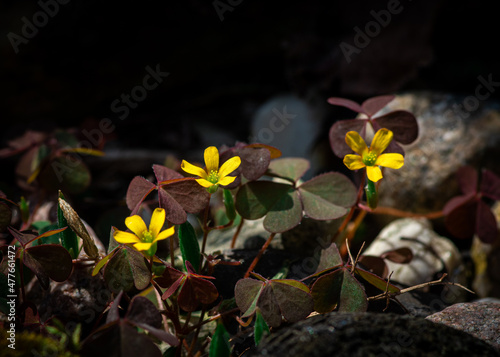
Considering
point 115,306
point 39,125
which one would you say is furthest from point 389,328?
point 39,125

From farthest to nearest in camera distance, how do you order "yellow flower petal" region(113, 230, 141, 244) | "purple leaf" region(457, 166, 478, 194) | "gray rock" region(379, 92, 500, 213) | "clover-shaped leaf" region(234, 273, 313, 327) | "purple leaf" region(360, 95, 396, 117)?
"gray rock" region(379, 92, 500, 213)
"purple leaf" region(457, 166, 478, 194)
"purple leaf" region(360, 95, 396, 117)
"clover-shaped leaf" region(234, 273, 313, 327)
"yellow flower petal" region(113, 230, 141, 244)

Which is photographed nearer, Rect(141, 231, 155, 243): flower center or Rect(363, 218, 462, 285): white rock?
Rect(141, 231, 155, 243): flower center

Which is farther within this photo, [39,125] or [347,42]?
[347,42]

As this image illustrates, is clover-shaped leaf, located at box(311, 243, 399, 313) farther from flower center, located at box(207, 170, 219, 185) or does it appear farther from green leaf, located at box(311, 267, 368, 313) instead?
flower center, located at box(207, 170, 219, 185)

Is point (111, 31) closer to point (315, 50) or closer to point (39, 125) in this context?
point (39, 125)

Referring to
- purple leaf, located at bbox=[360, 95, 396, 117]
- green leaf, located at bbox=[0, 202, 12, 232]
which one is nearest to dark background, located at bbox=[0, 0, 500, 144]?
purple leaf, located at bbox=[360, 95, 396, 117]

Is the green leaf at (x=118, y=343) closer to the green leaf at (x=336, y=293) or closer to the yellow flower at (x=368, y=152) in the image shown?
the green leaf at (x=336, y=293)

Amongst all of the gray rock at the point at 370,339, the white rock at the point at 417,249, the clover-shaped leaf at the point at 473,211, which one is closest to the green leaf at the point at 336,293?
the gray rock at the point at 370,339
